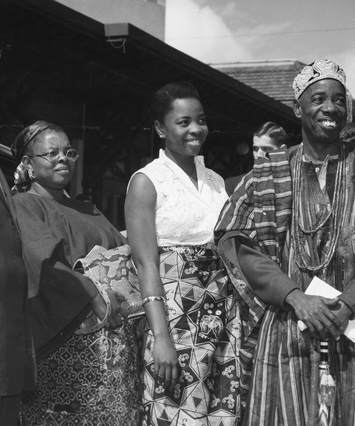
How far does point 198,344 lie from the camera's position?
365 cm

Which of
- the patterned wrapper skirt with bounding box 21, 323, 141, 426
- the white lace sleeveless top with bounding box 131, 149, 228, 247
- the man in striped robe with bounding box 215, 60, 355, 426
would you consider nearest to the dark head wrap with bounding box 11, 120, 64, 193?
the white lace sleeveless top with bounding box 131, 149, 228, 247

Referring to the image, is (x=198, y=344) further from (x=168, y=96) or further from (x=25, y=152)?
(x=25, y=152)

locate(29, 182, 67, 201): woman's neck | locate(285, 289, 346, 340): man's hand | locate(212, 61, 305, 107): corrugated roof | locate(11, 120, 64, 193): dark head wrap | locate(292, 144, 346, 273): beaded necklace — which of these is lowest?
locate(285, 289, 346, 340): man's hand

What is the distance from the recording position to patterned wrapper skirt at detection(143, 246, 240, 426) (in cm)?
361

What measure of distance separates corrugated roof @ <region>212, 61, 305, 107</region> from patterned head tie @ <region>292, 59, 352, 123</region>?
20012 mm

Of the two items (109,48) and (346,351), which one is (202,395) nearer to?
(346,351)

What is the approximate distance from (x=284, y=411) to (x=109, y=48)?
464 centimetres

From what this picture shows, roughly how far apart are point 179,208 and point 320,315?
2.66ft

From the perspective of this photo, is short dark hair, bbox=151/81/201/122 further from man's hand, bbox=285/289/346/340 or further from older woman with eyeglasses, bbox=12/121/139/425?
man's hand, bbox=285/289/346/340

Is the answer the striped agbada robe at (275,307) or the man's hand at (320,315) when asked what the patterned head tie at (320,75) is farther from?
the man's hand at (320,315)

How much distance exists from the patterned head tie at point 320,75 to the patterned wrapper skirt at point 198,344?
78 cm

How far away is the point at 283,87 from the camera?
953 inches

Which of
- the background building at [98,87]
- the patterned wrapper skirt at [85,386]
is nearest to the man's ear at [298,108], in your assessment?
the patterned wrapper skirt at [85,386]

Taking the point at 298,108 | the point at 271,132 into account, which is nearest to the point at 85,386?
the point at 298,108
